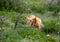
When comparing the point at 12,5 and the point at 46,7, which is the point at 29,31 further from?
the point at 46,7

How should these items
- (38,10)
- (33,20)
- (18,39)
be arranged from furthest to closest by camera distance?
(38,10)
(33,20)
(18,39)

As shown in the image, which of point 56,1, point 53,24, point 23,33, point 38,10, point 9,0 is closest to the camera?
point 23,33

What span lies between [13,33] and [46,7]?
12626 mm

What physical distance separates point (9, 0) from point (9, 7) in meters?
0.45

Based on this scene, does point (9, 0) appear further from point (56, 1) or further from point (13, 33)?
point (13, 33)

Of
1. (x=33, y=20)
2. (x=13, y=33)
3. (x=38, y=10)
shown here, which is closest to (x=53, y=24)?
(x=33, y=20)

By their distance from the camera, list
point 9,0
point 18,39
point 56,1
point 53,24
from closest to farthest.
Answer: point 18,39 < point 53,24 < point 9,0 < point 56,1

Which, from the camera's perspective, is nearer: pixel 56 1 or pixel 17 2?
pixel 17 2

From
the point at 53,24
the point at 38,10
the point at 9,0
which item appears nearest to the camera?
the point at 53,24

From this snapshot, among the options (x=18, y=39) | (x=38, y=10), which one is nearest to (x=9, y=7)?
(x=38, y=10)

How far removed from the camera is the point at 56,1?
2475 centimetres

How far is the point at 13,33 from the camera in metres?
10.7

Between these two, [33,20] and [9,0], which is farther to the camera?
[9,0]

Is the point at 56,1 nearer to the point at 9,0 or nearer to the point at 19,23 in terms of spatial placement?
the point at 9,0
